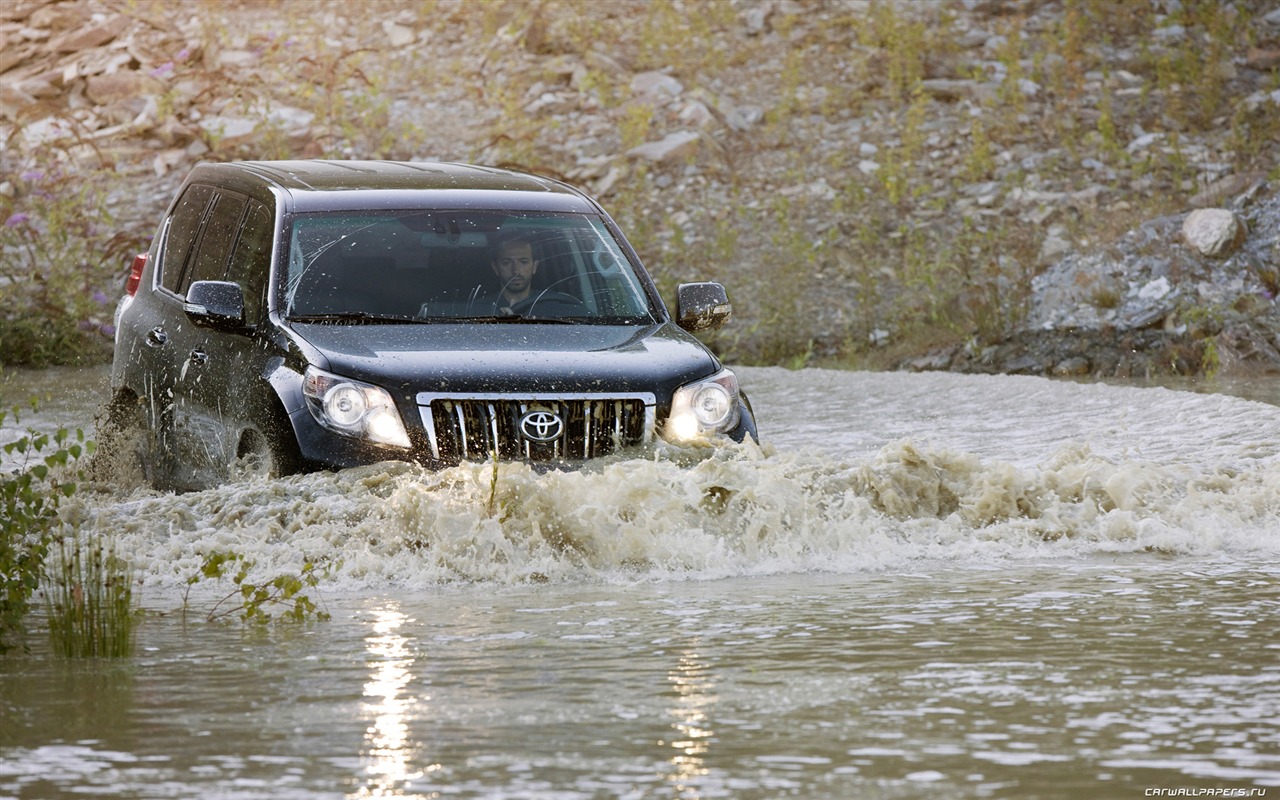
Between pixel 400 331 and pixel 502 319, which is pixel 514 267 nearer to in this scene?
pixel 502 319

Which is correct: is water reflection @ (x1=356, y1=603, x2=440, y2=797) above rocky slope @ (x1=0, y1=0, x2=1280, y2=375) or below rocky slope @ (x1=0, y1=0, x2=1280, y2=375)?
below

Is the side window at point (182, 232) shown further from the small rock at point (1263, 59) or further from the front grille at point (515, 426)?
the small rock at point (1263, 59)

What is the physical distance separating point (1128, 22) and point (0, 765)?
804 inches

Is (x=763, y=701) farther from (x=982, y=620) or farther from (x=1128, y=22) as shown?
(x=1128, y=22)

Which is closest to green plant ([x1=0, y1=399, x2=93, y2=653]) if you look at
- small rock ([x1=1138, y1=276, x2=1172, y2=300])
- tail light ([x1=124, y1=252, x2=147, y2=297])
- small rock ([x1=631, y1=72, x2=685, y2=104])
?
tail light ([x1=124, y1=252, x2=147, y2=297])

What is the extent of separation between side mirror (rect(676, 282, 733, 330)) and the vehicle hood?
51cm

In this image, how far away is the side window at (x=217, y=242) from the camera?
9.71 m

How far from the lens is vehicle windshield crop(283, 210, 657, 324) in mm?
8977

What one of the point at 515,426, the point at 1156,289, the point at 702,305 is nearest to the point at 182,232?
the point at 702,305

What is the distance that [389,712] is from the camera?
5410 millimetres

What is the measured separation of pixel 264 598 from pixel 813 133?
52.1 ft

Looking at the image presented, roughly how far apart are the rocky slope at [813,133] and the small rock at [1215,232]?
3cm

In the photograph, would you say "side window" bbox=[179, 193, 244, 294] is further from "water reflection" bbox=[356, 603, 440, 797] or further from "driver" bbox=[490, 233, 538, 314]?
"water reflection" bbox=[356, 603, 440, 797]

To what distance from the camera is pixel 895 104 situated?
22562 mm
